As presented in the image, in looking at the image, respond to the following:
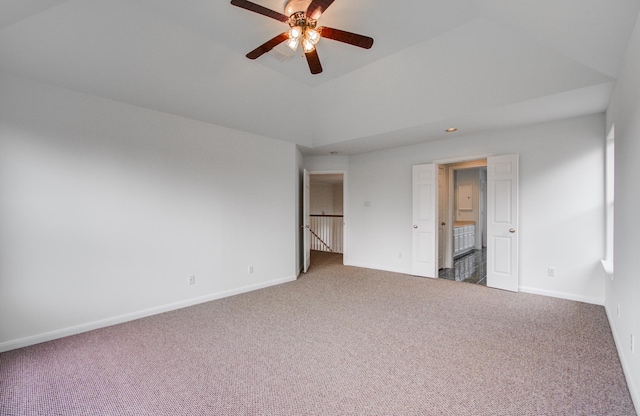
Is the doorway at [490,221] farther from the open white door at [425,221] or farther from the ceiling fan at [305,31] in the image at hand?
the ceiling fan at [305,31]

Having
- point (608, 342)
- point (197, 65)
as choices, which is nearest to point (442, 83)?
point (197, 65)

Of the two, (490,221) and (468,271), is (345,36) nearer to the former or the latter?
(490,221)

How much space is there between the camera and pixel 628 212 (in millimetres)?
2033

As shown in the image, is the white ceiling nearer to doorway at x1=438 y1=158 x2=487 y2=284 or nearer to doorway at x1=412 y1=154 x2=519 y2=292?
doorway at x1=412 y1=154 x2=519 y2=292

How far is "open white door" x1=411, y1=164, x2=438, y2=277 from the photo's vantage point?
4.93m

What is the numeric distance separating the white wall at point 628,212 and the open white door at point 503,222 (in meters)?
1.51

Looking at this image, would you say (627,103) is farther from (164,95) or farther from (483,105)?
(164,95)

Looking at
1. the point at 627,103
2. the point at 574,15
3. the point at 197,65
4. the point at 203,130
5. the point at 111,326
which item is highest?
the point at 197,65

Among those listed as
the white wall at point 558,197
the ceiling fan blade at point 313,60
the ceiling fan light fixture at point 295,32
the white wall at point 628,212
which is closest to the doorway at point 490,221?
the white wall at point 558,197

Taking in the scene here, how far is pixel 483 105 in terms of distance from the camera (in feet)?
10.7

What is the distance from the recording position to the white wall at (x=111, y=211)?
2.58m

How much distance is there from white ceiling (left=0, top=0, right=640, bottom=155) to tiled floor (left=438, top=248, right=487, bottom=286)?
2.59m

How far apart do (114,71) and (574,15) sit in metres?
3.91

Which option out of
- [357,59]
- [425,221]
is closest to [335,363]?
[357,59]
